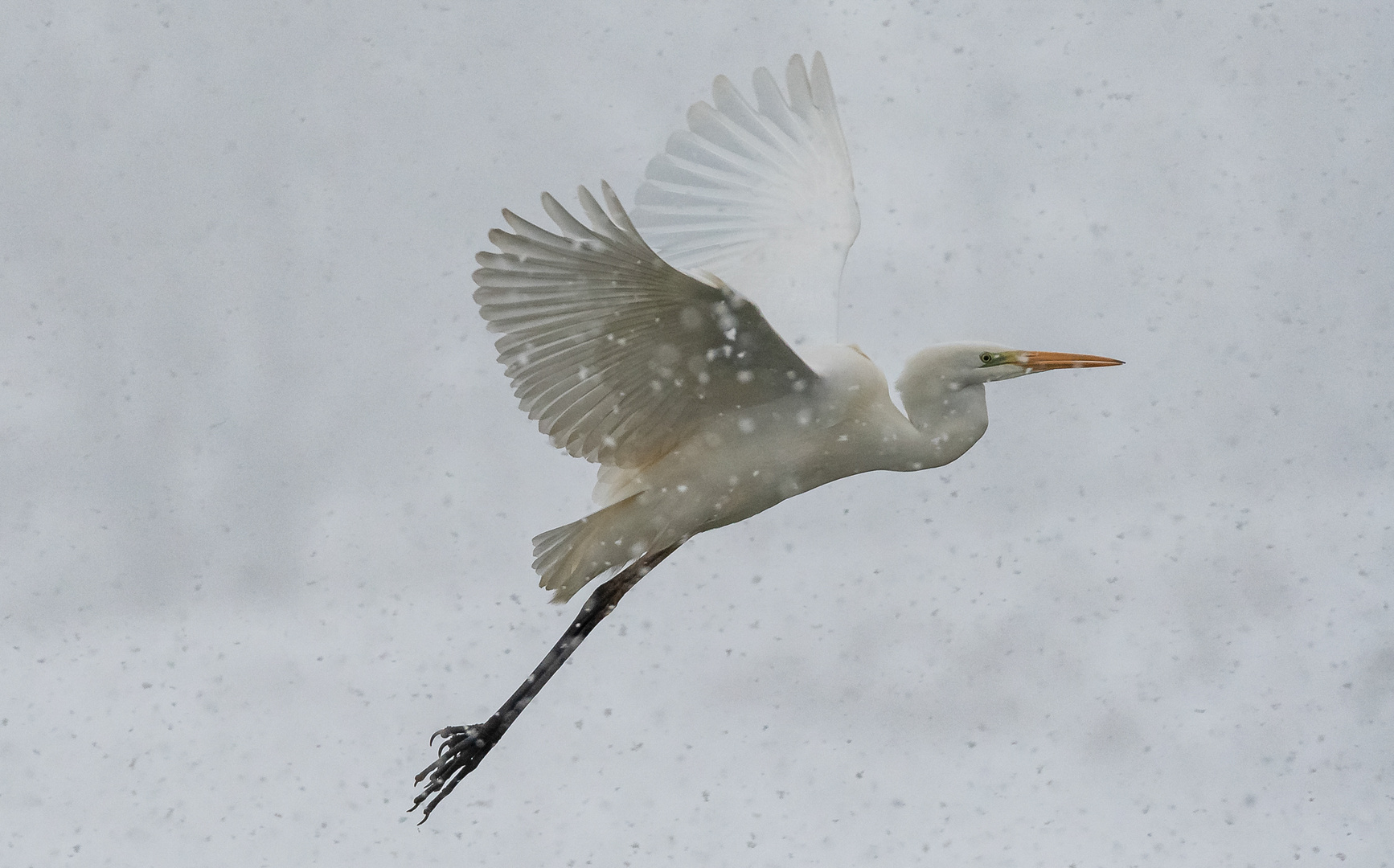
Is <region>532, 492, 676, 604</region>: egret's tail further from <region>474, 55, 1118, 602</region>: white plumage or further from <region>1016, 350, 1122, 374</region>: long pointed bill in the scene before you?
<region>1016, 350, 1122, 374</region>: long pointed bill

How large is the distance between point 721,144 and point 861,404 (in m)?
0.73

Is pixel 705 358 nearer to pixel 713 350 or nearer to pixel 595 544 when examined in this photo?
pixel 713 350

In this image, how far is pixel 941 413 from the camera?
2758 mm

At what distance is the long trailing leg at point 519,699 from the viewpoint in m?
2.83

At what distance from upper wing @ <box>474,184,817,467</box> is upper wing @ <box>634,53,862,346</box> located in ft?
1.63

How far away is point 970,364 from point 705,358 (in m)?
0.54

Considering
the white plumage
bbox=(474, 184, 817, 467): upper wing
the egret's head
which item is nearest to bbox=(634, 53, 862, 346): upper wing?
the white plumage

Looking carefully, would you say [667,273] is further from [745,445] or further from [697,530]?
[697,530]

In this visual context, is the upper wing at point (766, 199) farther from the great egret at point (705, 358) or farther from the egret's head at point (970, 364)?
the egret's head at point (970, 364)

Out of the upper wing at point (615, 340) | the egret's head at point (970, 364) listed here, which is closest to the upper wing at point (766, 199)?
the egret's head at point (970, 364)

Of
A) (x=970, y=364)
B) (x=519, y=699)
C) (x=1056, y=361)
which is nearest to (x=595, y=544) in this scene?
(x=519, y=699)

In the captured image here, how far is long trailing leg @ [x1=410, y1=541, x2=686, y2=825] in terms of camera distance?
9.29 feet

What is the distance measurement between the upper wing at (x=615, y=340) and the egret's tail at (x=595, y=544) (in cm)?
11

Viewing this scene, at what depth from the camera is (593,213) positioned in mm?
2254
